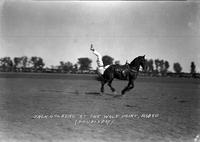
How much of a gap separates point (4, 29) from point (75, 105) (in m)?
3.90

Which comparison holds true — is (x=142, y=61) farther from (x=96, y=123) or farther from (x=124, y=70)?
(x=96, y=123)

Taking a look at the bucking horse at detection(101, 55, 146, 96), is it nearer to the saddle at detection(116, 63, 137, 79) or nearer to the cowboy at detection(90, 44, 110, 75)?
the saddle at detection(116, 63, 137, 79)

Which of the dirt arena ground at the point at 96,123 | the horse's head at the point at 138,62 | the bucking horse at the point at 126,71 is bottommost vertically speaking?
the dirt arena ground at the point at 96,123

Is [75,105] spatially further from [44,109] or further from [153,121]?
[153,121]

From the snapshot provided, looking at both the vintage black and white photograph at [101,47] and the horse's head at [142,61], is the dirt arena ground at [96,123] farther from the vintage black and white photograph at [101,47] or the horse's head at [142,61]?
the horse's head at [142,61]

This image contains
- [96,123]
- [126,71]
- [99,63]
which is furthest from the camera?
[126,71]

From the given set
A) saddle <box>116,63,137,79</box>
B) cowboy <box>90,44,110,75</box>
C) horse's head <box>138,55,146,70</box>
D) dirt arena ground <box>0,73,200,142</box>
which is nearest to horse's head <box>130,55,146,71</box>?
horse's head <box>138,55,146,70</box>

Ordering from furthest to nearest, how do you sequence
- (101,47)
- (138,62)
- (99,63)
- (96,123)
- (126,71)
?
(126,71), (138,62), (99,63), (101,47), (96,123)

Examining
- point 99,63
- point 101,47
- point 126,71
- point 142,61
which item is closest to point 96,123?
point 101,47

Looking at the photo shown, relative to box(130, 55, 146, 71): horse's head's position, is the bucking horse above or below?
below

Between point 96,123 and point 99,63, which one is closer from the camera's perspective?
point 96,123

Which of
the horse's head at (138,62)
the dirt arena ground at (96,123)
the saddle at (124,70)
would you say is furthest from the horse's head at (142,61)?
the dirt arena ground at (96,123)

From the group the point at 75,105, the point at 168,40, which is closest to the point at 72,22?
the point at 75,105

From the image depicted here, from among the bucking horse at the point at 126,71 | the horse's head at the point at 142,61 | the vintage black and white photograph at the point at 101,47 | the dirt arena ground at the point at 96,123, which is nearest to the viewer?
the dirt arena ground at the point at 96,123
